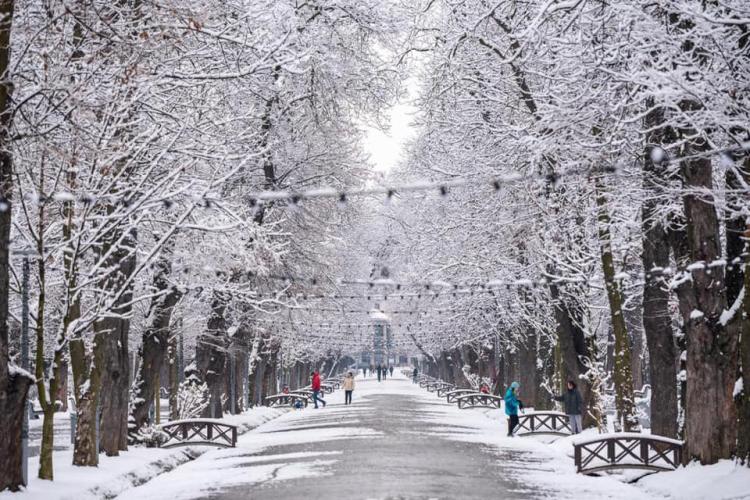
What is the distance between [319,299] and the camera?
3934 centimetres

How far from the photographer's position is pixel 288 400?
55.5m

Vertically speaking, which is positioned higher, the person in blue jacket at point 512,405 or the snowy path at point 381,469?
the person in blue jacket at point 512,405

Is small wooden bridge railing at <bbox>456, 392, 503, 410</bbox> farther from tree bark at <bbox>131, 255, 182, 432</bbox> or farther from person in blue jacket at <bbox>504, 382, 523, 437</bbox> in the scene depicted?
tree bark at <bbox>131, 255, 182, 432</bbox>

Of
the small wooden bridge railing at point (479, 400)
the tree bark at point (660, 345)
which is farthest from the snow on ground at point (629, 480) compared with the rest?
the small wooden bridge railing at point (479, 400)

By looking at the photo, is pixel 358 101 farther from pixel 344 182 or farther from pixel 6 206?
pixel 6 206

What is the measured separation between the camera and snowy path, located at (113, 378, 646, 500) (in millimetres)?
16594

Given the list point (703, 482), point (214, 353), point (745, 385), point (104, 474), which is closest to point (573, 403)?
point (703, 482)

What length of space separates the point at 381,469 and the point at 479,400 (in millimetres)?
31459

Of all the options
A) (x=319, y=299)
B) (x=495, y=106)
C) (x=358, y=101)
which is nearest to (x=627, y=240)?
(x=495, y=106)

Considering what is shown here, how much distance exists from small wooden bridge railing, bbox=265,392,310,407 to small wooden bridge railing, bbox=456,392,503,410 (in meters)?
8.30

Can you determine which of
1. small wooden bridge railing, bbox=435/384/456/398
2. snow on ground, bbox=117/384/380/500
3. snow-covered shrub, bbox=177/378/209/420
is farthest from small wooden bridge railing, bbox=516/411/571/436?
small wooden bridge railing, bbox=435/384/456/398

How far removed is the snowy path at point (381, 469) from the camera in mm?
16594

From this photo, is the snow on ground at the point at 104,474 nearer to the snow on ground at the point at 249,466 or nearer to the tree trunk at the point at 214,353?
the snow on ground at the point at 249,466

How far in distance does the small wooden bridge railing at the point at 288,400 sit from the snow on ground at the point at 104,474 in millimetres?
26921
